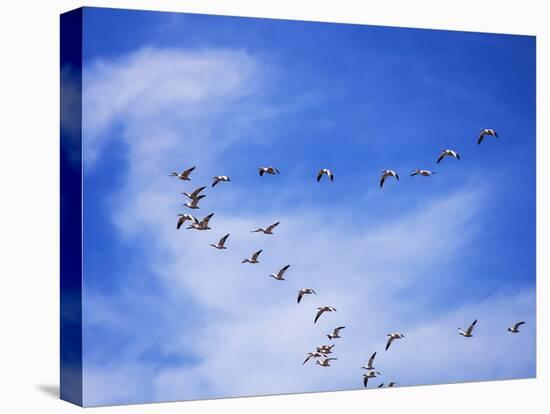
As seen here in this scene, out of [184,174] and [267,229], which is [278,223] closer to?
[267,229]

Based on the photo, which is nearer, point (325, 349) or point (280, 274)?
point (280, 274)

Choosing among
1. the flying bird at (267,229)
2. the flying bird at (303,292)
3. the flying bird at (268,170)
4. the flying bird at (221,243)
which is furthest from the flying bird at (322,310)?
the flying bird at (268,170)

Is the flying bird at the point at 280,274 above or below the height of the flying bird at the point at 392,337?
above

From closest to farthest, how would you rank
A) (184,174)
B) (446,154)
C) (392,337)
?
(184,174), (392,337), (446,154)

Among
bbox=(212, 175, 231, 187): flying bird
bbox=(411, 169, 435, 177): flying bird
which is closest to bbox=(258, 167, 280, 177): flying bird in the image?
bbox=(212, 175, 231, 187): flying bird

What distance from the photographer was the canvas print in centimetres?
1202

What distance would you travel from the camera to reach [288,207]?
1273 centimetres

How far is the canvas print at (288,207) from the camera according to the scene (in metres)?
12.0

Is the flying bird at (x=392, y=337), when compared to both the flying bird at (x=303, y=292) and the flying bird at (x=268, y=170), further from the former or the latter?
the flying bird at (x=268, y=170)

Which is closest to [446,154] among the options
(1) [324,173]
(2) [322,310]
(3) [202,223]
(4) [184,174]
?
(1) [324,173]

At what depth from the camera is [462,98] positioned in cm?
1349

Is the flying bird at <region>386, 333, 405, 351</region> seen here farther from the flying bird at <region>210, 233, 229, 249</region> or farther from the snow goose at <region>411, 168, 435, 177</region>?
the flying bird at <region>210, 233, 229, 249</region>

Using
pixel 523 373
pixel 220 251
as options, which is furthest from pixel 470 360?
pixel 220 251

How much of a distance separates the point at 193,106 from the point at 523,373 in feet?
13.8
